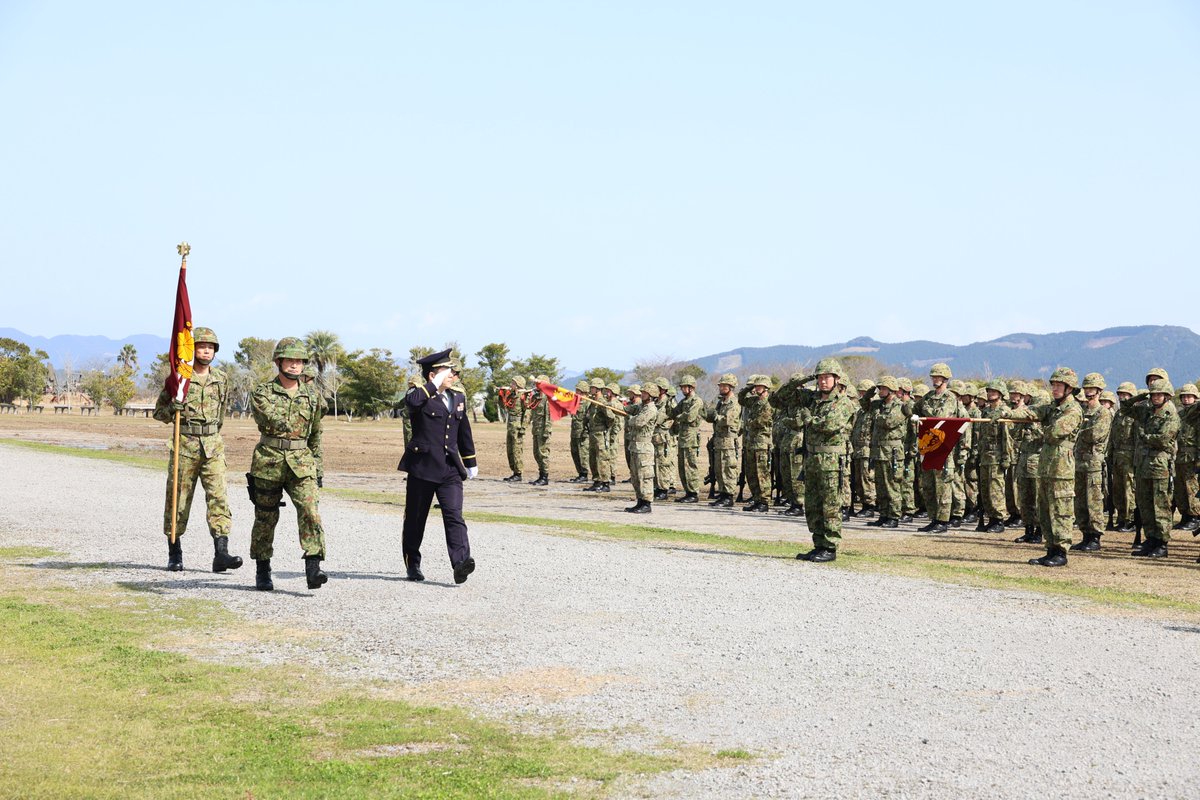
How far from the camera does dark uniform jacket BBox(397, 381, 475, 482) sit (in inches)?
430

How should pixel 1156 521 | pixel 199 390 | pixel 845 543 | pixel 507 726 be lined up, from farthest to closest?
pixel 845 543 < pixel 1156 521 < pixel 199 390 < pixel 507 726

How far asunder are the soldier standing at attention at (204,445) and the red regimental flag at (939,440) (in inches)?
359

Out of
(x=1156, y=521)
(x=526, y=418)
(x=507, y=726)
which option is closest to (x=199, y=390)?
(x=507, y=726)

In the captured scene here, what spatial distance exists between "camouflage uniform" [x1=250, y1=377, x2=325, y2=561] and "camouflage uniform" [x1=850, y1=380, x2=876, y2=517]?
1136 centimetres

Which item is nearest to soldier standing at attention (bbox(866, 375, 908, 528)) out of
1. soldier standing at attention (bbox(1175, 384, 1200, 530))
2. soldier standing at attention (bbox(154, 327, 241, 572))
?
soldier standing at attention (bbox(1175, 384, 1200, 530))

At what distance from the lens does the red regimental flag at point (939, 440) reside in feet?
→ 52.8

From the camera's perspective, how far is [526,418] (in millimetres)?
28391

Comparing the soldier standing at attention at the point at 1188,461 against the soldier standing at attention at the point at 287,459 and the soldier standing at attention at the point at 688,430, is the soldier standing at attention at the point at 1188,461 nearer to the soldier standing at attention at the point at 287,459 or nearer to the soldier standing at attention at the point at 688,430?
the soldier standing at attention at the point at 688,430

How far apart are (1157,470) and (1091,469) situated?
0.89 meters

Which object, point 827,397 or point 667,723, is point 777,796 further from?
point 827,397

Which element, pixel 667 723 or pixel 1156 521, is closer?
pixel 667 723

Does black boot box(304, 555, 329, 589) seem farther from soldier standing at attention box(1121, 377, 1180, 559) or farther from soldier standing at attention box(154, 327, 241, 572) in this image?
soldier standing at attention box(1121, 377, 1180, 559)

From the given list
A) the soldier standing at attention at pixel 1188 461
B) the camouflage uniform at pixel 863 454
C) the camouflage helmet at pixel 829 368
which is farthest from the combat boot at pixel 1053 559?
the camouflage uniform at pixel 863 454

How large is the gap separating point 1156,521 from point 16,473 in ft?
67.0
